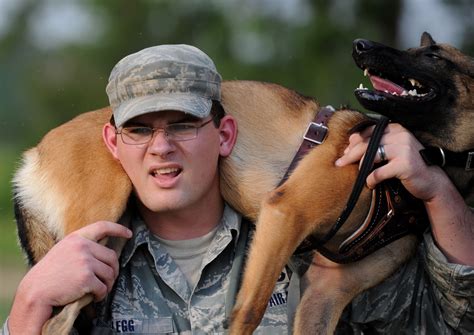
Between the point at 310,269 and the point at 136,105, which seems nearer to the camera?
the point at 136,105

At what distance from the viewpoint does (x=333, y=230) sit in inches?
118

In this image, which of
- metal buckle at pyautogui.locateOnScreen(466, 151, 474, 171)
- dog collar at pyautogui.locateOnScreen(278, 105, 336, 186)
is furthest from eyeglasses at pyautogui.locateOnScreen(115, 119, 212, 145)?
metal buckle at pyautogui.locateOnScreen(466, 151, 474, 171)

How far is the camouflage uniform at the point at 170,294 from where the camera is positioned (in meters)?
2.78

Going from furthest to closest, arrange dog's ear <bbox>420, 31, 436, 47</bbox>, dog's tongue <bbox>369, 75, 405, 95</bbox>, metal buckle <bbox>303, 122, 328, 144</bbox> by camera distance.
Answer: dog's ear <bbox>420, 31, 436, 47</bbox>, metal buckle <bbox>303, 122, 328, 144</bbox>, dog's tongue <bbox>369, 75, 405, 95</bbox>

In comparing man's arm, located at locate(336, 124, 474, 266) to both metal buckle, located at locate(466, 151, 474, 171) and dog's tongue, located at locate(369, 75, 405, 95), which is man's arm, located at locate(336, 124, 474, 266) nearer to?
metal buckle, located at locate(466, 151, 474, 171)

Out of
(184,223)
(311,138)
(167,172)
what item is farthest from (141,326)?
(311,138)

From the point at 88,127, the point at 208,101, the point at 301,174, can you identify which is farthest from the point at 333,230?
the point at 88,127

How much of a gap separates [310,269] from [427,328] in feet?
1.73

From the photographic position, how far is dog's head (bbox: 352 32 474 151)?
120 inches

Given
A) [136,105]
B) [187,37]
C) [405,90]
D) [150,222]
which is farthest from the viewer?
[187,37]

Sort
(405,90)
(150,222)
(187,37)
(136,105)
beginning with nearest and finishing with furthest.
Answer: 1. (136,105)
2. (150,222)
3. (405,90)
4. (187,37)

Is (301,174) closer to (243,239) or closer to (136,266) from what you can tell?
(243,239)

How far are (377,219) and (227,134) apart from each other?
643mm

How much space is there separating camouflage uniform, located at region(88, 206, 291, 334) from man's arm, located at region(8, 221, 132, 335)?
154 mm
